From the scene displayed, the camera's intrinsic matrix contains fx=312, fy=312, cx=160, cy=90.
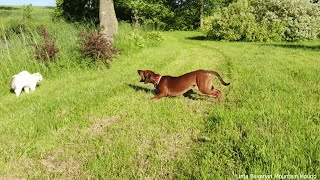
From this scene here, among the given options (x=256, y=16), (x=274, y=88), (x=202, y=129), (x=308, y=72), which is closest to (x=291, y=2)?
(x=256, y=16)

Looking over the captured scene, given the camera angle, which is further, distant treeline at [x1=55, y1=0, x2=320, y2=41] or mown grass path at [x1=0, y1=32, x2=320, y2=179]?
distant treeline at [x1=55, y1=0, x2=320, y2=41]

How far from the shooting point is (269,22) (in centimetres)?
2281

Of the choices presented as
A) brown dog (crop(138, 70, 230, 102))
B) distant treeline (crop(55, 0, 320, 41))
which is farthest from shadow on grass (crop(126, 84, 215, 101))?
distant treeline (crop(55, 0, 320, 41))

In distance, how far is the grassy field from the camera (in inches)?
142

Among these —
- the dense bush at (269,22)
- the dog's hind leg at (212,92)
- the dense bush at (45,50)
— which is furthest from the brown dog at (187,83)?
the dense bush at (269,22)

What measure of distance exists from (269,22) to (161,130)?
20429mm

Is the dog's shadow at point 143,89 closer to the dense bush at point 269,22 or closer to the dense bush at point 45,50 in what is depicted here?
the dense bush at point 45,50

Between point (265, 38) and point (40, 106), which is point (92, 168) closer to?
point (40, 106)

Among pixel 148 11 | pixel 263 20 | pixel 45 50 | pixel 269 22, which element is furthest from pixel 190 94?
pixel 148 11

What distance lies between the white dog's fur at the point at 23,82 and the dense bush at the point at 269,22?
56.2 feet

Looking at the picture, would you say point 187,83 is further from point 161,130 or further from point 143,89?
point 143,89

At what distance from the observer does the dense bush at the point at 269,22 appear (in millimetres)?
22156

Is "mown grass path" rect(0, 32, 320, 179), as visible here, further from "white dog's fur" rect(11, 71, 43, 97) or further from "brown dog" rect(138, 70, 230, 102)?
"white dog's fur" rect(11, 71, 43, 97)

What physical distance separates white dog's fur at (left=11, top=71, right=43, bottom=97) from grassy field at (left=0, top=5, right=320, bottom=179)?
26 cm
